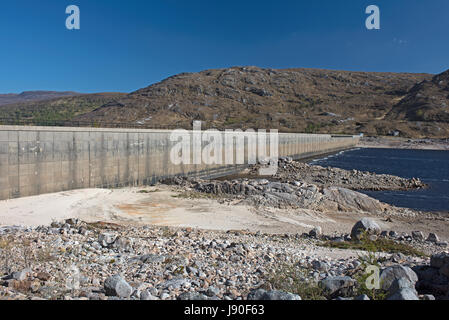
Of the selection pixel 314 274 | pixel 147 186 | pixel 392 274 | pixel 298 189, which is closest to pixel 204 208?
pixel 298 189

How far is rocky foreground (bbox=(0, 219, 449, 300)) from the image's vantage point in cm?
611

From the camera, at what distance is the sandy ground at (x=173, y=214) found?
1553 cm

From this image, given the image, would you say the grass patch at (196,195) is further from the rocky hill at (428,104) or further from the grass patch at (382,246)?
the rocky hill at (428,104)

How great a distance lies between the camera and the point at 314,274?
25.1ft

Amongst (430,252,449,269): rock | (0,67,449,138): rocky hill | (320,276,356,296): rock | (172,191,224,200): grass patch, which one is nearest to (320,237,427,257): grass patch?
(430,252,449,269): rock

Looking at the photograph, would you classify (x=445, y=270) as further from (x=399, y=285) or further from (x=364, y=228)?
(x=364, y=228)

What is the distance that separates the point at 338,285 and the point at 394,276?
109 centimetres

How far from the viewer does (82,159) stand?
70.2 feet

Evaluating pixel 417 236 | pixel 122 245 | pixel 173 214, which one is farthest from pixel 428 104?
pixel 122 245

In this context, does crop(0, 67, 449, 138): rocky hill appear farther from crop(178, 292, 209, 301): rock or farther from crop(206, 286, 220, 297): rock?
crop(178, 292, 209, 301): rock

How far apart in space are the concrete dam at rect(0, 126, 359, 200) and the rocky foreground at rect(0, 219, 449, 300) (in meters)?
7.82
